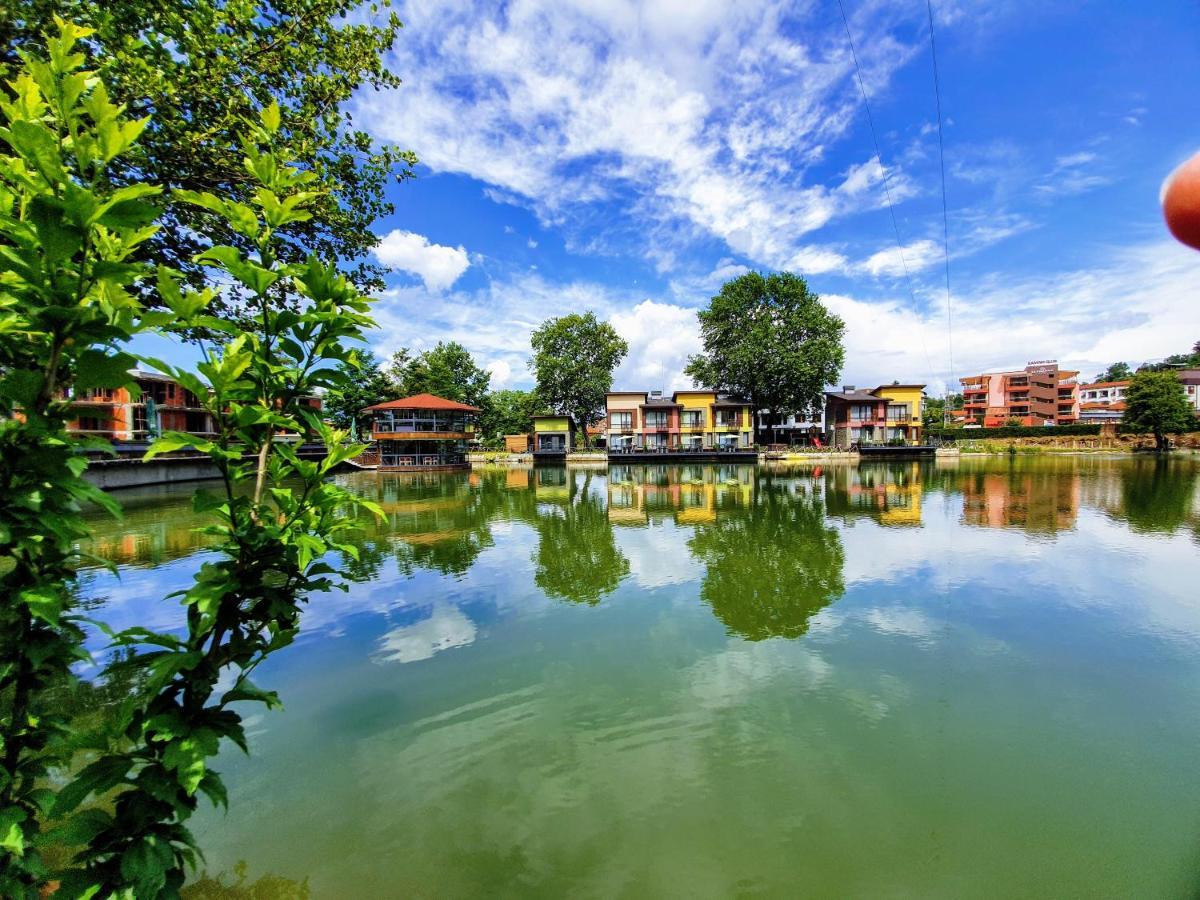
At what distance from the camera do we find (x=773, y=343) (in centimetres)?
4581

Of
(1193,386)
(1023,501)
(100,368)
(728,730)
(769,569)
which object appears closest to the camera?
(100,368)

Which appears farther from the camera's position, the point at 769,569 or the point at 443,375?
the point at 443,375

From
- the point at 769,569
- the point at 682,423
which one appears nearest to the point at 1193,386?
the point at 682,423

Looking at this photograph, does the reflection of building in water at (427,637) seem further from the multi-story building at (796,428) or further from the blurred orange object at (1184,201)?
the multi-story building at (796,428)

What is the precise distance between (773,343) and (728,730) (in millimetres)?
45881

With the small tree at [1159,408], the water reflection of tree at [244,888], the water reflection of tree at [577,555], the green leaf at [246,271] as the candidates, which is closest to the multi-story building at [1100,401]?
the small tree at [1159,408]

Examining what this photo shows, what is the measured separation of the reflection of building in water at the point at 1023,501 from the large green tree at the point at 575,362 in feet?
108

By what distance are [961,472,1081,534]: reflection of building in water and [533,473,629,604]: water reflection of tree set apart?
10765mm

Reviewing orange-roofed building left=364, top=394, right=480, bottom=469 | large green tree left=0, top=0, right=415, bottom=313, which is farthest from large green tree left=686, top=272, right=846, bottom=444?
large green tree left=0, top=0, right=415, bottom=313

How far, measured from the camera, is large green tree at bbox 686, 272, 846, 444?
45125mm

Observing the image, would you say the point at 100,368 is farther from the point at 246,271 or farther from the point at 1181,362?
the point at 1181,362

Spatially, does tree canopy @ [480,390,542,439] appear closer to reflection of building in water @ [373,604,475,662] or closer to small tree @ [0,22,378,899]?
reflection of building in water @ [373,604,475,662]

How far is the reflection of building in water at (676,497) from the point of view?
16.2 meters

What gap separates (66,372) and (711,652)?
5.93 m
